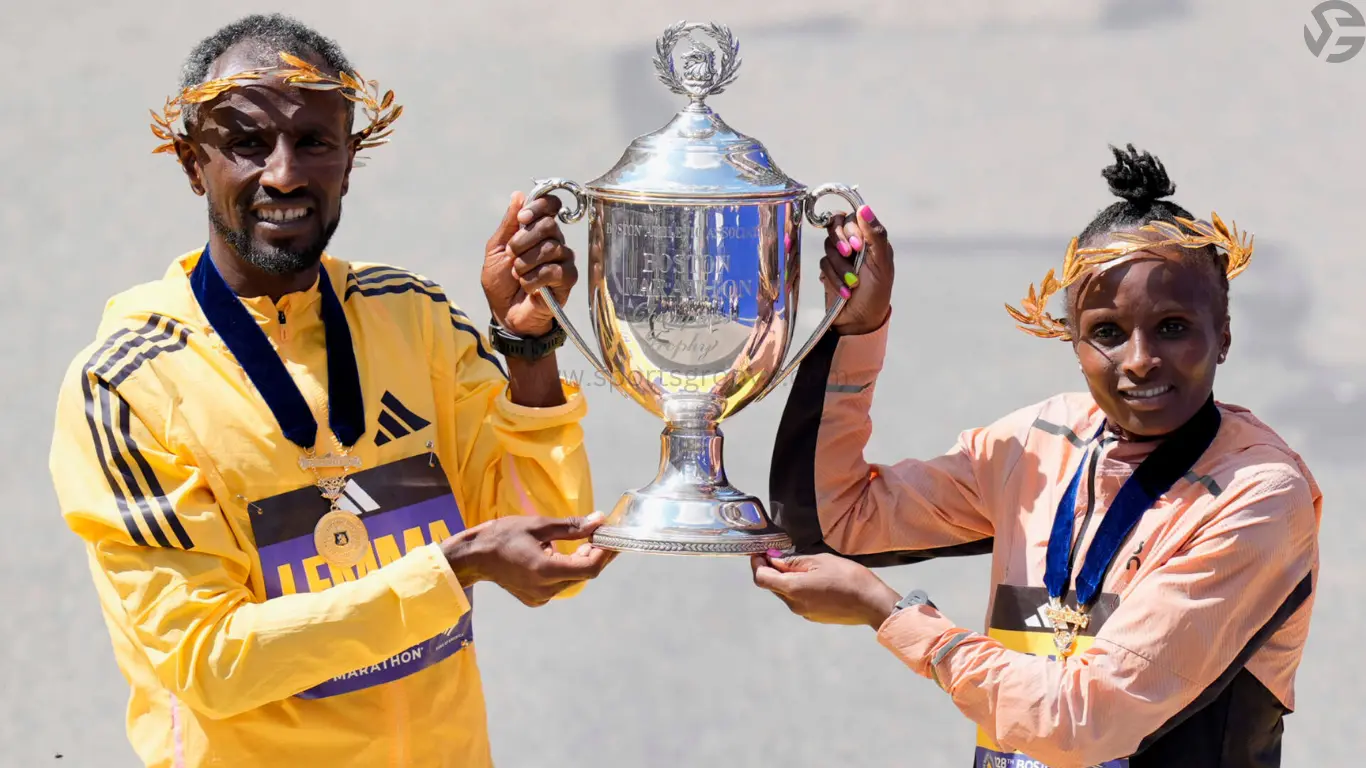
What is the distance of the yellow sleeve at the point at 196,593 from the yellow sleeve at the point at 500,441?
0.90 ft

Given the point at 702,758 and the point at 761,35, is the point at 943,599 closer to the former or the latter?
the point at 702,758

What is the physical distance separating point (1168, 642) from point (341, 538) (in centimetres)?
109

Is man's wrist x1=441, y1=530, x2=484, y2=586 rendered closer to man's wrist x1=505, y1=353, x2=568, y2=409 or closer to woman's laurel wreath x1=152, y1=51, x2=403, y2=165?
man's wrist x1=505, y1=353, x2=568, y2=409

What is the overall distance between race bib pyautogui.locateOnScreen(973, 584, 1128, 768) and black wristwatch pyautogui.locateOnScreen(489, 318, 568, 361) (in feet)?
2.31

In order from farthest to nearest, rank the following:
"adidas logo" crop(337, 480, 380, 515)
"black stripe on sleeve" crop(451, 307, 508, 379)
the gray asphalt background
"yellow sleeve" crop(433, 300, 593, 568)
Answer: the gray asphalt background, "black stripe on sleeve" crop(451, 307, 508, 379), "yellow sleeve" crop(433, 300, 593, 568), "adidas logo" crop(337, 480, 380, 515)

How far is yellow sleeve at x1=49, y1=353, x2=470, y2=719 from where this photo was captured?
2451 mm

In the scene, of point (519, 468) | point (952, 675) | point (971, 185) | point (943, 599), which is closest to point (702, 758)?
point (943, 599)

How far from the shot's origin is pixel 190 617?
246 cm

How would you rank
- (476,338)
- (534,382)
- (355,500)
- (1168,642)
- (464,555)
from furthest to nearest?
(476,338) < (534,382) < (355,500) < (464,555) < (1168,642)

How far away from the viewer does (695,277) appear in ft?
8.37

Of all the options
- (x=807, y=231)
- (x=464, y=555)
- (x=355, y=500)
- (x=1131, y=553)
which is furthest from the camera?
(x=807, y=231)

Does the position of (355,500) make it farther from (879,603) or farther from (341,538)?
(879,603)

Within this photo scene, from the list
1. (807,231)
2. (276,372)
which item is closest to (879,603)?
(276,372)

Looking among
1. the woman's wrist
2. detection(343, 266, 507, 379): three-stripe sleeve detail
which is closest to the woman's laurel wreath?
detection(343, 266, 507, 379): three-stripe sleeve detail
